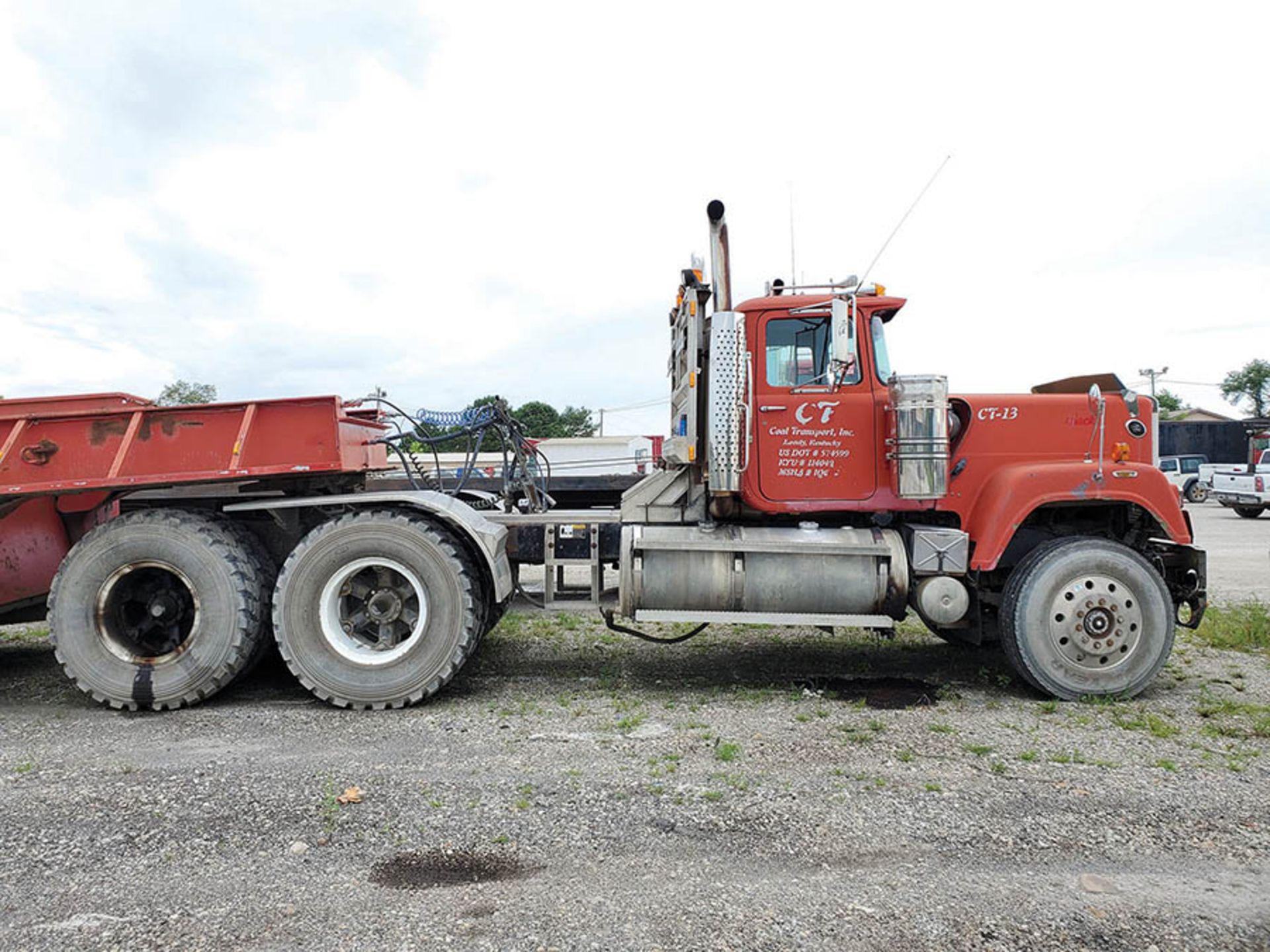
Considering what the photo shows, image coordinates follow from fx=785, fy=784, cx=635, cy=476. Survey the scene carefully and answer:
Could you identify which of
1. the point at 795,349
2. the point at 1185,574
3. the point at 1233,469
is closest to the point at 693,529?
the point at 795,349

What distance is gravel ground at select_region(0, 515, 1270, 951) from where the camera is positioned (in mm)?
2664

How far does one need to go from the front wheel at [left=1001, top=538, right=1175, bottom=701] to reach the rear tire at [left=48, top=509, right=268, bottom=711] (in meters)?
5.15

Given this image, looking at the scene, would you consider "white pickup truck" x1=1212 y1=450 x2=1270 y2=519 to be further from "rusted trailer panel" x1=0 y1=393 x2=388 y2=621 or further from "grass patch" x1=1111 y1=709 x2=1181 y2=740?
"rusted trailer panel" x1=0 y1=393 x2=388 y2=621

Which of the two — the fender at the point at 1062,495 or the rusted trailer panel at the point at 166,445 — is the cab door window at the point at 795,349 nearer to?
the fender at the point at 1062,495

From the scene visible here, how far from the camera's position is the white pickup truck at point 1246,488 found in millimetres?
20344

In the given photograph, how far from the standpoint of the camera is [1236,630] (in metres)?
6.91

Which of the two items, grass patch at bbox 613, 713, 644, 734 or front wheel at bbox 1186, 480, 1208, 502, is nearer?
grass patch at bbox 613, 713, 644, 734

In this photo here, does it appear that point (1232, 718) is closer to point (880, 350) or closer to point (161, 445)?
point (880, 350)

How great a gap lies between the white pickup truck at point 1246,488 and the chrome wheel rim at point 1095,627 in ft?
65.0

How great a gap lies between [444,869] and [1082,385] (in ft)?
18.2

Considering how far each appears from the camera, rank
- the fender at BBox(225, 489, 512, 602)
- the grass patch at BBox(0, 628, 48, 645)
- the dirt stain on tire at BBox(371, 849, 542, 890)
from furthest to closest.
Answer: the grass patch at BBox(0, 628, 48, 645) → the fender at BBox(225, 489, 512, 602) → the dirt stain on tire at BBox(371, 849, 542, 890)

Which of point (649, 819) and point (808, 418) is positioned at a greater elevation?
point (808, 418)

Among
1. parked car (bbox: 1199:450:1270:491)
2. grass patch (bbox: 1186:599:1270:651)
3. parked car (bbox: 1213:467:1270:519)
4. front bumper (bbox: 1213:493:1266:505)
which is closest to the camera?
grass patch (bbox: 1186:599:1270:651)

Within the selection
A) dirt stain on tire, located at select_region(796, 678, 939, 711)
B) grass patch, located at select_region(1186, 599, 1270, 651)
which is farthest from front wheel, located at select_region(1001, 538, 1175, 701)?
grass patch, located at select_region(1186, 599, 1270, 651)
